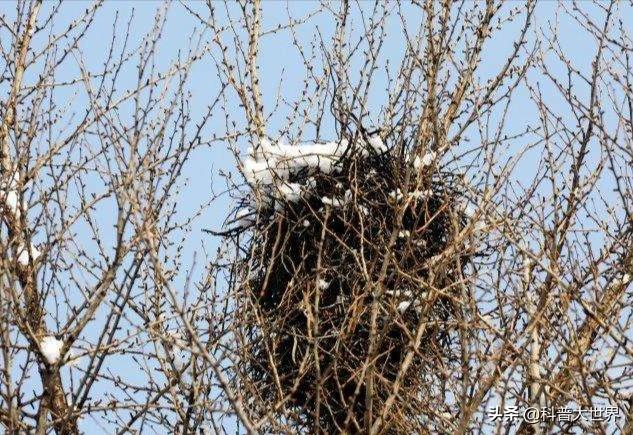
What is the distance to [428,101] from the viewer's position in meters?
7.49

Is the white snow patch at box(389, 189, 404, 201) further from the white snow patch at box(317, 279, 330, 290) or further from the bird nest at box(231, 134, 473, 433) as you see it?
the white snow patch at box(317, 279, 330, 290)

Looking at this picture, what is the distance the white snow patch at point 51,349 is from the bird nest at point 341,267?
4.15ft

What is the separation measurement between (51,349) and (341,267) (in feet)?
6.14

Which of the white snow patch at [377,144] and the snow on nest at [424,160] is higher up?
the white snow patch at [377,144]

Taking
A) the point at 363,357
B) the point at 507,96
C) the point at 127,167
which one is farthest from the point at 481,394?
the point at 507,96

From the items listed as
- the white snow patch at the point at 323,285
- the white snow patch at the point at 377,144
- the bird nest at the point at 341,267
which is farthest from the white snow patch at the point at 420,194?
the white snow patch at the point at 323,285

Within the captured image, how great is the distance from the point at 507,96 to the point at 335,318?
228 centimetres

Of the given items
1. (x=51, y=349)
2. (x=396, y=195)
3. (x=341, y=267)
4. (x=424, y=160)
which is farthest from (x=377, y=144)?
(x=51, y=349)

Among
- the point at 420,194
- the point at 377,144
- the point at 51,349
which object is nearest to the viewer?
the point at 51,349

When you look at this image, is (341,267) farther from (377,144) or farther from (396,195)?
(377,144)

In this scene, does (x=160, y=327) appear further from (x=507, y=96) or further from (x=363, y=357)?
(x=507, y=96)

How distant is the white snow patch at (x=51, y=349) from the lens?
19.0 feet

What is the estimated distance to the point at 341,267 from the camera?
23.1 ft

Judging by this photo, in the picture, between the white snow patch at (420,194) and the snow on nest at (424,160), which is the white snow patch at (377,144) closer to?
the snow on nest at (424,160)
